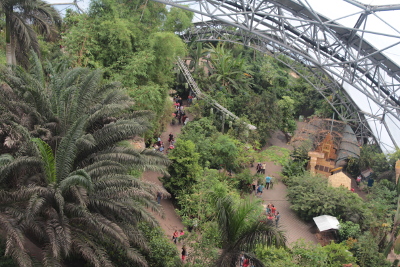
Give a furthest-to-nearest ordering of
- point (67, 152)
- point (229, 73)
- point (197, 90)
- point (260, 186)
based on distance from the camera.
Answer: point (229, 73), point (197, 90), point (260, 186), point (67, 152)

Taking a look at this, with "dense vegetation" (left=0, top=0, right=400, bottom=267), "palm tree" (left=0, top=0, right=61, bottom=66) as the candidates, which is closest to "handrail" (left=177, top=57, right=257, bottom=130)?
"dense vegetation" (left=0, top=0, right=400, bottom=267)

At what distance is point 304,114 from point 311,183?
51.5ft

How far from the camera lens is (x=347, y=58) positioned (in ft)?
73.7

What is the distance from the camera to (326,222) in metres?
18.9

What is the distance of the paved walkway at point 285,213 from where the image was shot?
18.9 metres

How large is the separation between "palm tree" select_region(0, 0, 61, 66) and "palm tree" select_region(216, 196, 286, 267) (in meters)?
9.96

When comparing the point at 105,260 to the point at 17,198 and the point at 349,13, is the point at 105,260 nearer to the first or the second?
the point at 17,198

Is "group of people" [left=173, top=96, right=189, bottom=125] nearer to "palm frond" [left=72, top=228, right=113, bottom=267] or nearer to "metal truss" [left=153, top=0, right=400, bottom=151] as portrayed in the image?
"metal truss" [left=153, top=0, right=400, bottom=151]

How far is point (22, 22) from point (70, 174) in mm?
7682

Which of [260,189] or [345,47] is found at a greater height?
[345,47]

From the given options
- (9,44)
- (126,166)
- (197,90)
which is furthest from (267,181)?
(9,44)

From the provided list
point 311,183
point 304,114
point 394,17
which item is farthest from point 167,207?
point 304,114

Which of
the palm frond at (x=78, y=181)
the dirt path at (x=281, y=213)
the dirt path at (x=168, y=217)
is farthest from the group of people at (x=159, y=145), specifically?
the palm frond at (x=78, y=181)

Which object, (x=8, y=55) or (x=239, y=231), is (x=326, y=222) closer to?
(x=239, y=231)
